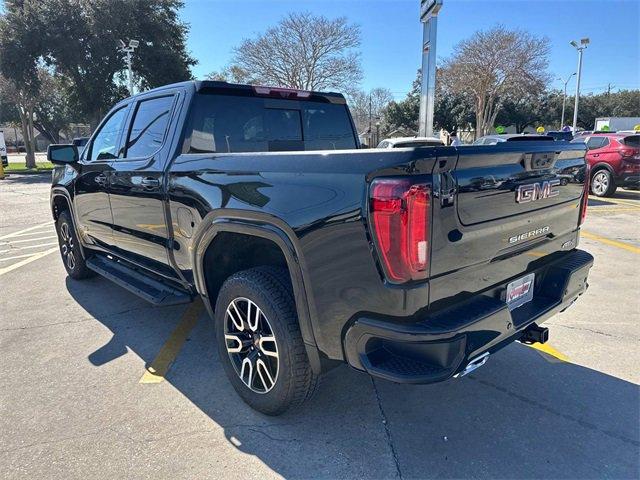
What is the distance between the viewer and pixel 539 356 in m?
3.56

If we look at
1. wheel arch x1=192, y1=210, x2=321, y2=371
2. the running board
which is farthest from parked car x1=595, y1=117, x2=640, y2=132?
wheel arch x1=192, y1=210, x2=321, y2=371

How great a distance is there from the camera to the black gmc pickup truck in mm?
2018

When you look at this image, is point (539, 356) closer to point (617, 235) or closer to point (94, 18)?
point (617, 235)

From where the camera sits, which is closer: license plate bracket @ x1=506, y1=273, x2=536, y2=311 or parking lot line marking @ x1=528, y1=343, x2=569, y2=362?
license plate bracket @ x1=506, y1=273, x2=536, y2=311

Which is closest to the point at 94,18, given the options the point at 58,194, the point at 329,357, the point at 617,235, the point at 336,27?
the point at 336,27

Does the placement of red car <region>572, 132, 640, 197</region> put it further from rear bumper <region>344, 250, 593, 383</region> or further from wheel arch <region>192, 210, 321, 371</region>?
wheel arch <region>192, 210, 321, 371</region>

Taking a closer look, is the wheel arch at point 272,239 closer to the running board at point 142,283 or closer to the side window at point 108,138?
the running board at point 142,283

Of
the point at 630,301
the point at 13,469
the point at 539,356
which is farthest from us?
the point at 630,301

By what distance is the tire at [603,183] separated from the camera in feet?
41.5

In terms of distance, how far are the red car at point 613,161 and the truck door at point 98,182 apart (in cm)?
1155

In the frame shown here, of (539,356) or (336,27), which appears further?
(336,27)

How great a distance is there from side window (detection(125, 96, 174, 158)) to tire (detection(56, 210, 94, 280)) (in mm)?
2002

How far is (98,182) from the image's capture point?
4.43m

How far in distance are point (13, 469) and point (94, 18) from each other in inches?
1158
